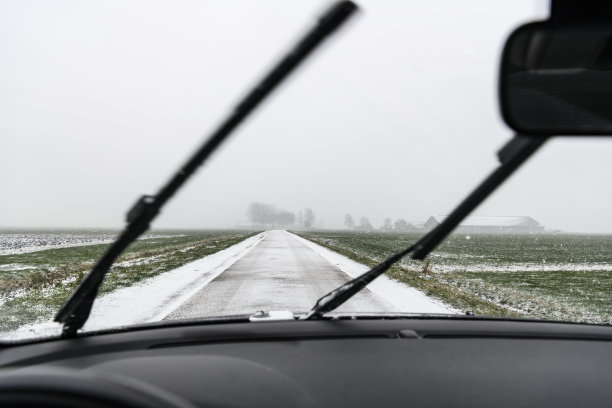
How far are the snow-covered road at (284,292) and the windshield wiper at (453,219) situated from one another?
3.87 ft

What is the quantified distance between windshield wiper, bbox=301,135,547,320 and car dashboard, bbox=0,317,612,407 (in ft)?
0.37

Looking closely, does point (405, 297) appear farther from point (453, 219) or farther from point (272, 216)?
point (453, 219)

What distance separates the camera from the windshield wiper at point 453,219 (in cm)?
151

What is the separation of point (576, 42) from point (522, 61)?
0.14 m

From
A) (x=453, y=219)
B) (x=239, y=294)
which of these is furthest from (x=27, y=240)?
(x=453, y=219)

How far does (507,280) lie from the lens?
975 cm

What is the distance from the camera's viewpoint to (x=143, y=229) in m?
1.43

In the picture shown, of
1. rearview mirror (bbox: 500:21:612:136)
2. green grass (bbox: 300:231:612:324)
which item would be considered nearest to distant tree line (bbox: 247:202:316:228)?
green grass (bbox: 300:231:612:324)

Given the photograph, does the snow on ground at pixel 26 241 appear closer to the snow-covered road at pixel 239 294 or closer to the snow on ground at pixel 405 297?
the snow-covered road at pixel 239 294

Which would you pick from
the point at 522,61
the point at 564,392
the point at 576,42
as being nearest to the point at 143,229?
the point at 522,61

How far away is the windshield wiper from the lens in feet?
4.97

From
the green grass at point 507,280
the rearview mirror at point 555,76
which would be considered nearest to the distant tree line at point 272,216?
the green grass at point 507,280

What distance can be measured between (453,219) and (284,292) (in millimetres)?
5053

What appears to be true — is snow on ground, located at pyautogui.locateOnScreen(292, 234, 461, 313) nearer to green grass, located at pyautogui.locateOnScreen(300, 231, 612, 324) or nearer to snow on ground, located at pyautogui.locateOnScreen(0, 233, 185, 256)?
green grass, located at pyautogui.locateOnScreen(300, 231, 612, 324)
